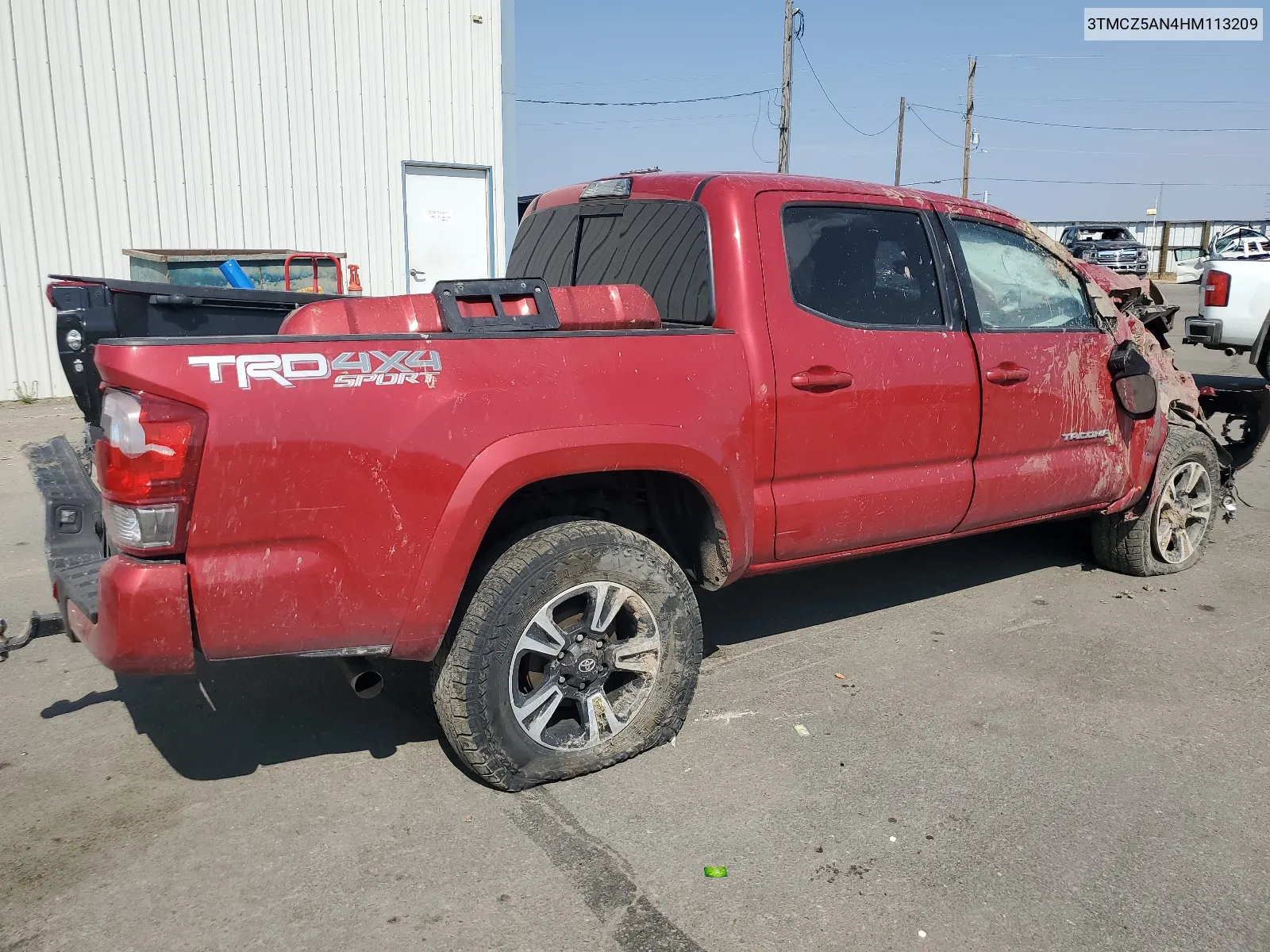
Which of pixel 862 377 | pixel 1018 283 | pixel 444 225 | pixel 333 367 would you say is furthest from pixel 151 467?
pixel 444 225

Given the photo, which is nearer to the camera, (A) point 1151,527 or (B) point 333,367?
(B) point 333,367

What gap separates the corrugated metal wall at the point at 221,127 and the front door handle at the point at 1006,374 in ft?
33.5

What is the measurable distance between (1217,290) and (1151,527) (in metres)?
6.62

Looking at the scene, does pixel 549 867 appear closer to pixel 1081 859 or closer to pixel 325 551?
pixel 325 551

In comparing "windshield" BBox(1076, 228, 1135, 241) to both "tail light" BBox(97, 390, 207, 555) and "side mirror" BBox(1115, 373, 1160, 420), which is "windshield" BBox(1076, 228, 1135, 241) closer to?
"side mirror" BBox(1115, 373, 1160, 420)

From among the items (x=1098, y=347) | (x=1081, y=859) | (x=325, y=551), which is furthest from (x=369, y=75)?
(x=1081, y=859)

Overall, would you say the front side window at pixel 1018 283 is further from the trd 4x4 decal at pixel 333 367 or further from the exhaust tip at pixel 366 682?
the exhaust tip at pixel 366 682

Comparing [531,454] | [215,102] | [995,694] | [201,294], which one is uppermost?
[215,102]

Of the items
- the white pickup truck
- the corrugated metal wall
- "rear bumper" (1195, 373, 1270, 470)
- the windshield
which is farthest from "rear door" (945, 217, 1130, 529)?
the windshield

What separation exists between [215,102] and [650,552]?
1071 cm

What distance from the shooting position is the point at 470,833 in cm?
304

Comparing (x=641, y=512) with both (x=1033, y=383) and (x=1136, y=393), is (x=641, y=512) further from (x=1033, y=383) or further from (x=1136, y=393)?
(x=1136, y=393)

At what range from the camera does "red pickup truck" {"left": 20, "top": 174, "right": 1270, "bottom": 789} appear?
2.69m

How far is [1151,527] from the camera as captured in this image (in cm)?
546
